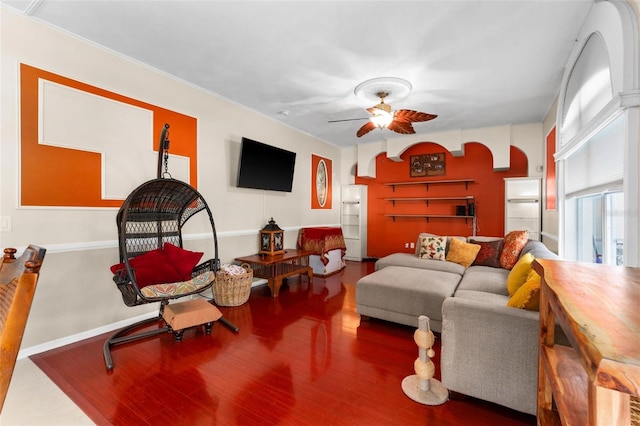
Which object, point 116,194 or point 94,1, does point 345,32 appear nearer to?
point 94,1

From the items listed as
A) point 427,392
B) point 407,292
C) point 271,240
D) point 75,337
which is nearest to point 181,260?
point 75,337

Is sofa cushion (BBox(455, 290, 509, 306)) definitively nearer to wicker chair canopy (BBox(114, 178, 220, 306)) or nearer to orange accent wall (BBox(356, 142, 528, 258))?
wicker chair canopy (BBox(114, 178, 220, 306))

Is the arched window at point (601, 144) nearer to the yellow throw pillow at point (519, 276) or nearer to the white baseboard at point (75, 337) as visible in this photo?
the yellow throw pillow at point (519, 276)

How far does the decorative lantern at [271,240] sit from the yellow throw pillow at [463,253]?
254cm

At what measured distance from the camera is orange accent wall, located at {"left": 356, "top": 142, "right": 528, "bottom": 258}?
5.56 meters

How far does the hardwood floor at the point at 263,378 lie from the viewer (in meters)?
1.70

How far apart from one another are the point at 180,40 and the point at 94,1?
64cm

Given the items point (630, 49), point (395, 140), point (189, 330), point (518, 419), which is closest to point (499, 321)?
point (518, 419)

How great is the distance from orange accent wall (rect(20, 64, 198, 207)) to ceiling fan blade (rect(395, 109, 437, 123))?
2913mm

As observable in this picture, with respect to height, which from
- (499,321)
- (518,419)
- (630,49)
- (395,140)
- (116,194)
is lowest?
(518,419)

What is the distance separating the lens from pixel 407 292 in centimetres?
283

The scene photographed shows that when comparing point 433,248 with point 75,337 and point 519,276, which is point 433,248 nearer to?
point 519,276

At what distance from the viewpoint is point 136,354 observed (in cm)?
239

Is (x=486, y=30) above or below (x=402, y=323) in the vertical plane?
above
